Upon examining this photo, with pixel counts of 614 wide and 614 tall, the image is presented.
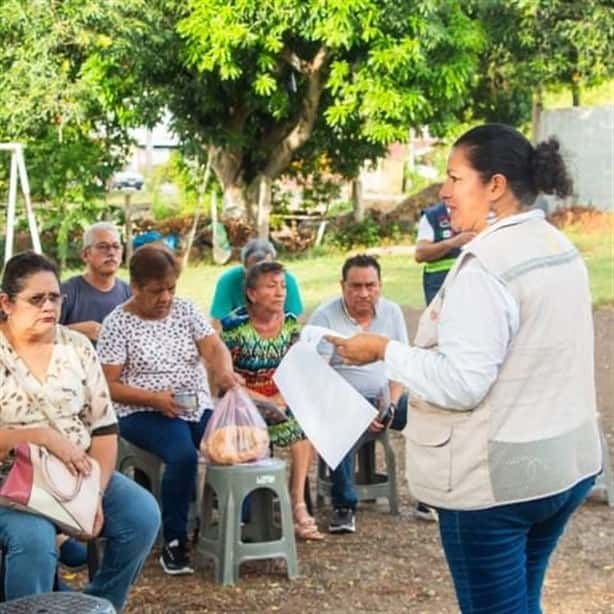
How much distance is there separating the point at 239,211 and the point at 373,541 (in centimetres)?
1558

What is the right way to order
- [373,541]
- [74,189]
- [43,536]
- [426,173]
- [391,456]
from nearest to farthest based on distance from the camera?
[43,536] → [373,541] → [391,456] → [74,189] → [426,173]

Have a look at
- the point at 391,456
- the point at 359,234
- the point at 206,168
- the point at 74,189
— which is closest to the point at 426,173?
the point at 359,234

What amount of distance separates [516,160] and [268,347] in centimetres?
310

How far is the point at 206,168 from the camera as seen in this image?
21.7 meters

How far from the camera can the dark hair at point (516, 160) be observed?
122 inches

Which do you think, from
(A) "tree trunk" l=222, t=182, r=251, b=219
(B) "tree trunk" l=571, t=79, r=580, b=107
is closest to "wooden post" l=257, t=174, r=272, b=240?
(A) "tree trunk" l=222, t=182, r=251, b=219

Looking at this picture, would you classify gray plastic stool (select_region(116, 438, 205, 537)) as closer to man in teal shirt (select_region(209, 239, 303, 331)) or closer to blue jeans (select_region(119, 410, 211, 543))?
blue jeans (select_region(119, 410, 211, 543))

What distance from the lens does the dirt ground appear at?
525 cm

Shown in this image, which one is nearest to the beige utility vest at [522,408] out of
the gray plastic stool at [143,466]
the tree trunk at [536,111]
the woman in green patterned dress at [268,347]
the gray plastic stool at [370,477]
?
the gray plastic stool at [143,466]

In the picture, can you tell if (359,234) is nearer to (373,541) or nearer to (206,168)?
(206,168)

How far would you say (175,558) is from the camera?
5.58 meters

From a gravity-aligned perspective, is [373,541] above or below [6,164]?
below

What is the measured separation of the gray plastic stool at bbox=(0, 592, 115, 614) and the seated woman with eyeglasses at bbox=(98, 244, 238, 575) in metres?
2.32

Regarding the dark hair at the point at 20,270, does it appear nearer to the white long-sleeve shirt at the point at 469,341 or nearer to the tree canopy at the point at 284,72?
the white long-sleeve shirt at the point at 469,341
